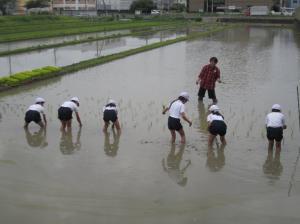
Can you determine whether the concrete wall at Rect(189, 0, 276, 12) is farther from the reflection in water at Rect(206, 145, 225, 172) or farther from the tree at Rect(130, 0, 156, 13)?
the reflection in water at Rect(206, 145, 225, 172)

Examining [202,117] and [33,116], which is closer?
[33,116]

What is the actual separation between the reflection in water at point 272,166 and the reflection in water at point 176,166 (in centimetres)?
140

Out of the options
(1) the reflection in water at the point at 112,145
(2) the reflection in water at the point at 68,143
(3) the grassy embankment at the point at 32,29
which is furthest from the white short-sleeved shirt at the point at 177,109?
(3) the grassy embankment at the point at 32,29

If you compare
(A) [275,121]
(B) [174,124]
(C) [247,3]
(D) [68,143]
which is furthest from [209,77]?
(C) [247,3]

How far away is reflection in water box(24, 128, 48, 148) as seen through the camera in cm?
966

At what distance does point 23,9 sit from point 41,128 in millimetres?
95920

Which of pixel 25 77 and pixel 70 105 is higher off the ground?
pixel 70 105

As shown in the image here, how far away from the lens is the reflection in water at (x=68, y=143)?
9.29 m

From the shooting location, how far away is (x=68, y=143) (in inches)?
383

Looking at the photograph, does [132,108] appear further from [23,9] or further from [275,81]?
[23,9]

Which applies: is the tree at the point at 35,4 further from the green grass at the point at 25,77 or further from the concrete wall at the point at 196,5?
the green grass at the point at 25,77

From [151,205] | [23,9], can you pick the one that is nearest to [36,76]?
[151,205]

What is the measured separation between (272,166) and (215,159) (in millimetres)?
1045

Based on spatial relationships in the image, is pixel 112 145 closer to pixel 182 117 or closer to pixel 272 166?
pixel 182 117
